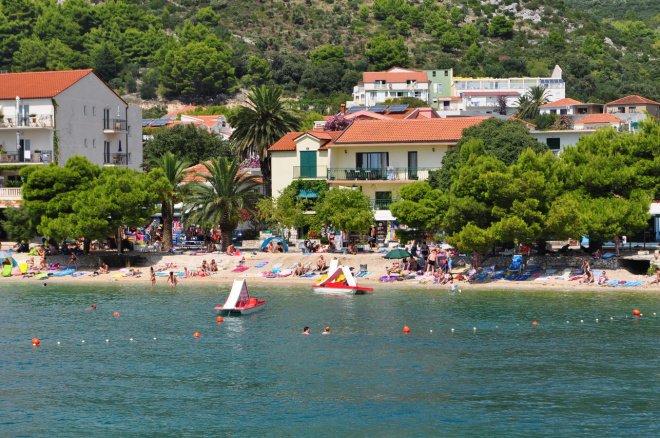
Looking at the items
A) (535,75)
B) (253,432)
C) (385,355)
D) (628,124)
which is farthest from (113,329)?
(535,75)

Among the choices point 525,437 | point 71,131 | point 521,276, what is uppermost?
point 71,131

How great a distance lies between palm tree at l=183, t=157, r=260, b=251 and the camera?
203ft

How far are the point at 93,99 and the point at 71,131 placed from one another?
5.02 metres

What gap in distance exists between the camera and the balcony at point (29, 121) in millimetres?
74250

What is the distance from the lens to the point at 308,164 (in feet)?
233

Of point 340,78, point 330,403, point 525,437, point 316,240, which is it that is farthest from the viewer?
point 340,78

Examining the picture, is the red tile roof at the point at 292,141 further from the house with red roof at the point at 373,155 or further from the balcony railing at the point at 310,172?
the balcony railing at the point at 310,172

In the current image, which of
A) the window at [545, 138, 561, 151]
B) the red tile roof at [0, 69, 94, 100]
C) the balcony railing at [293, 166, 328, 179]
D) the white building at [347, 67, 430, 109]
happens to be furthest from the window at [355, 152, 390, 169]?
the white building at [347, 67, 430, 109]

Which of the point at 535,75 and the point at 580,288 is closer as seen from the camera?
the point at 580,288

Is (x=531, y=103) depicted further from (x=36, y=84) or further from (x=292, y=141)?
(x=36, y=84)

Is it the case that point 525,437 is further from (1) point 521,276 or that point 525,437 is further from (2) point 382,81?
(2) point 382,81

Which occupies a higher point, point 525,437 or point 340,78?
point 340,78

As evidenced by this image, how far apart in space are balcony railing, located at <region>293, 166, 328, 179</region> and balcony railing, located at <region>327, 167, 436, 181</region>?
159 centimetres

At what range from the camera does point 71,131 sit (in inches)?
3019
